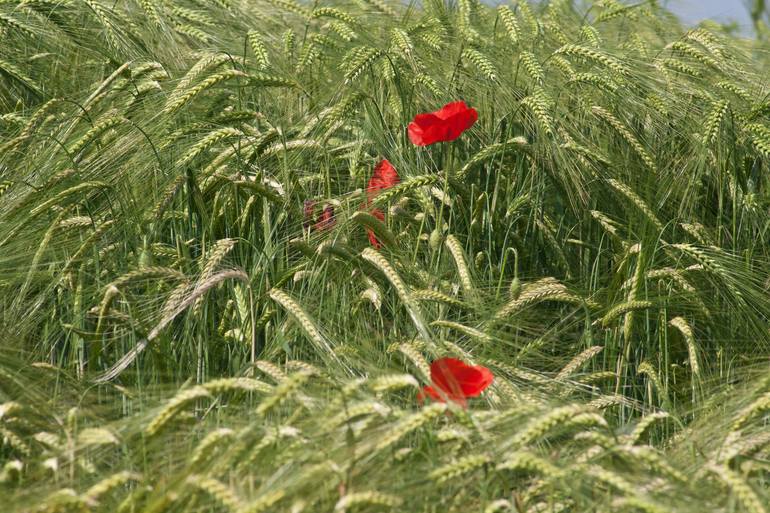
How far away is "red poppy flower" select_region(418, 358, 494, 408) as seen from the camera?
1757 millimetres

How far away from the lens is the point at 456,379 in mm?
1813

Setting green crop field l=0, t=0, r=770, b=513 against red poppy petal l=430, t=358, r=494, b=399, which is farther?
red poppy petal l=430, t=358, r=494, b=399

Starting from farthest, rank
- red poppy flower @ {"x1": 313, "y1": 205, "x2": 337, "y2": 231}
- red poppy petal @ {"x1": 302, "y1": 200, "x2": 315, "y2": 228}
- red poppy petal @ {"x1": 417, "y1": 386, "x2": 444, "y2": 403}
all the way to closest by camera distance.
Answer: red poppy petal @ {"x1": 302, "y1": 200, "x2": 315, "y2": 228} → red poppy flower @ {"x1": 313, "y1": 205, "x2": 337, "y2": 231} → red poppy petal @ {"x1": 417, "y1": 386, "x2": 444, "y2": 403}

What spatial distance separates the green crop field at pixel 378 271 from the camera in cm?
160

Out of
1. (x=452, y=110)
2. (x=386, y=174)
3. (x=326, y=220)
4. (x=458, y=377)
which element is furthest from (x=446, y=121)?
(x=458, y=377)

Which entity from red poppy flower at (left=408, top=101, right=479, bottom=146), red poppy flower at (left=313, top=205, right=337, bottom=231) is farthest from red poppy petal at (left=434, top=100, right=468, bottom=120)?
red poppy flower at (left=313, top=205, right=337, bottom=231)

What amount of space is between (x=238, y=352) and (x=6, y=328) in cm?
47

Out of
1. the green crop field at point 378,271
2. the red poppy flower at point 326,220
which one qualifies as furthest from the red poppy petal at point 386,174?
the red poppy flower at point 326,220

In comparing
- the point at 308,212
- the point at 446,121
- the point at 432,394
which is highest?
the point at 446,121

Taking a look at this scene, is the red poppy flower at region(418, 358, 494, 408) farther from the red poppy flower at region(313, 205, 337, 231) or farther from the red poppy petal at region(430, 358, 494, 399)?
the red poppy flower at region(313, 205, 337, 231)

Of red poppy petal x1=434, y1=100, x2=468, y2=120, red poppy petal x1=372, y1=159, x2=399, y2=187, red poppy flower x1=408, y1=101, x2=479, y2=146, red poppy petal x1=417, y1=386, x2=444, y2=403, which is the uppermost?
red poppy petal x1=434, y1=100, x2=468, y2=120

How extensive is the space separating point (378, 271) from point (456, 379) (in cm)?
61

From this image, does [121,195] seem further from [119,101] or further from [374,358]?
[374,358]

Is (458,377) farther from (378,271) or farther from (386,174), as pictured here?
(386,174)
